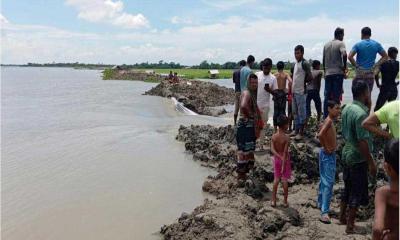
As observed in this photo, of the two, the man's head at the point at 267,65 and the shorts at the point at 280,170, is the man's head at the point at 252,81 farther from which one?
the shorts at the point at 280,170

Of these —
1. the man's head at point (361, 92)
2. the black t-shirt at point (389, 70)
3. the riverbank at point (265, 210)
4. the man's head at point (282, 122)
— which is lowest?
the riverbank at point (265, 210)

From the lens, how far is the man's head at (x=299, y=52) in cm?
767

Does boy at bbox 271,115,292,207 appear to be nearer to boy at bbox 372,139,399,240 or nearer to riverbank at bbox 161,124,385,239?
riverbank at bbox 161,124,385,239

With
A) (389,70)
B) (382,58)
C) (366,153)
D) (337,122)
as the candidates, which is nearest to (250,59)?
(337,122)

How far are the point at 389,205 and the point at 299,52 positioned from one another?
17.7 ft

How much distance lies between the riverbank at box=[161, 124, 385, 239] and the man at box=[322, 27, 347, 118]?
3.26 feet

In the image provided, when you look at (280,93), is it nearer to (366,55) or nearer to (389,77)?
(366,55)

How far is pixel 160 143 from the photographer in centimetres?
1189

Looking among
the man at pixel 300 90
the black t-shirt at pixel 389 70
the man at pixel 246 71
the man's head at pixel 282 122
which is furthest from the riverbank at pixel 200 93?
the man's head at pixel 282 122

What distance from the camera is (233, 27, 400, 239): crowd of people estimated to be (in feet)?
12.6

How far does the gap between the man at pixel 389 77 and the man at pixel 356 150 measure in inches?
145

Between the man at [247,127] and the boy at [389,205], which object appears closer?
the boy at [389,205]

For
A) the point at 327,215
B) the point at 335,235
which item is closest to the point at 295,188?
the point at 327,215

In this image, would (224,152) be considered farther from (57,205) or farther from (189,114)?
(189,114)
